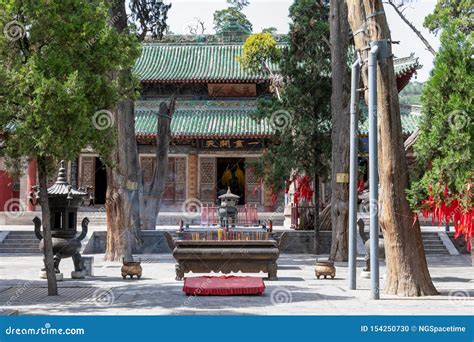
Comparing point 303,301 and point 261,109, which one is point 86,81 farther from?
point 261,109

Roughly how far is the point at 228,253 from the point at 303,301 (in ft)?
10.6

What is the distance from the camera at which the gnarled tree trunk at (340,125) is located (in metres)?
17.3

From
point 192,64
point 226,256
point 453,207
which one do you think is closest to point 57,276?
point 226,256

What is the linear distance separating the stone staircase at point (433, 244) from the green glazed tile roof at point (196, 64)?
933 cm

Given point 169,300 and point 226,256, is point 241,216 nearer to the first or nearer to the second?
point 226,256

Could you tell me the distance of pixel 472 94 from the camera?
927 cm

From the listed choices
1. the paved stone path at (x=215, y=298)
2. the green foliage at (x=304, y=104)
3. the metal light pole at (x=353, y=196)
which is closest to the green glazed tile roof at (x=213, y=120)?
the green foliage at (x=304, y=104)

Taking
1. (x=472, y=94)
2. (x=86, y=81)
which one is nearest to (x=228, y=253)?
(x=86, y=81)

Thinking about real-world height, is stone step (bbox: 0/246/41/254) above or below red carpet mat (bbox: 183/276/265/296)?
below

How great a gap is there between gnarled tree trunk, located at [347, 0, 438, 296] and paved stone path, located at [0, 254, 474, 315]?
1.09 ft

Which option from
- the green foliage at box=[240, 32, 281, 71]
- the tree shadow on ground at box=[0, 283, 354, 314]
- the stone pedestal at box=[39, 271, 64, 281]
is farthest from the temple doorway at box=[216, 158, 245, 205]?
the tree shadow on ground at box=[0, 283, 354, 314]

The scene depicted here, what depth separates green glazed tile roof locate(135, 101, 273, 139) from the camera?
29672mm

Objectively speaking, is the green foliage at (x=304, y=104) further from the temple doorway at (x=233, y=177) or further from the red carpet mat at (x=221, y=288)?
the temple doorway at (x=233, y=177)

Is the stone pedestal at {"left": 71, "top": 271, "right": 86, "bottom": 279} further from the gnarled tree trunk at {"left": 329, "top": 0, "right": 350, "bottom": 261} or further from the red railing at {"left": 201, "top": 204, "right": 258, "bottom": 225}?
the gnarled tree trunk at {"left": 329, "top": 0, "right": 350, "bottom": 261}
